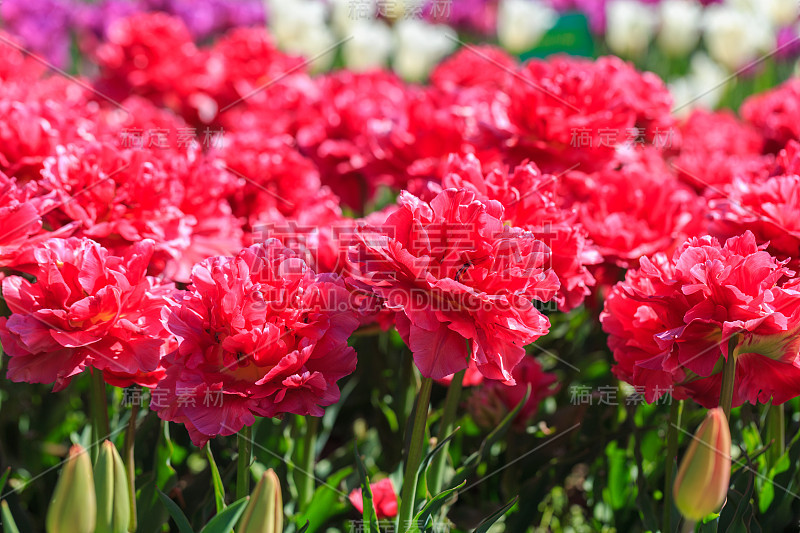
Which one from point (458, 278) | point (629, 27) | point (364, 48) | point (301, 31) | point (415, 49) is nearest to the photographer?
point (458, 278)

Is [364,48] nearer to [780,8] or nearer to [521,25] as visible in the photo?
[521,25]

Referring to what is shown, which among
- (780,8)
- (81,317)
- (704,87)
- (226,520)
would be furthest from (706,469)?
(780,8)

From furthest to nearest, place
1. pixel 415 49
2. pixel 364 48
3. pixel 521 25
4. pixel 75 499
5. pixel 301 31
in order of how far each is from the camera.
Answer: pixel 521 25 < pixel 415 49 < pixel 301 31 < pixel 364 48 < pixel 75 499

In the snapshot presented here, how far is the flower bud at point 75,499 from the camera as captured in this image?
88cm

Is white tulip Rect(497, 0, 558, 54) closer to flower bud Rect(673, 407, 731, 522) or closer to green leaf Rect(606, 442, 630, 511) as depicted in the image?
green leaf Rect(606, 442, 630, 511)

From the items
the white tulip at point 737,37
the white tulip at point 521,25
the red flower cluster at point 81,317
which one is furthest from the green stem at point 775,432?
the white tulip at point 521,25

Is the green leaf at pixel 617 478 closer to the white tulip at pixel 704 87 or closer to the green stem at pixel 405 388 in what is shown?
the green stem at pixel 405 388

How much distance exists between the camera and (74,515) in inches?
35.4

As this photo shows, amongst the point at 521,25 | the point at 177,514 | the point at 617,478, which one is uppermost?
the point at 177,514

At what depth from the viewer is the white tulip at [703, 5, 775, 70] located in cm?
473

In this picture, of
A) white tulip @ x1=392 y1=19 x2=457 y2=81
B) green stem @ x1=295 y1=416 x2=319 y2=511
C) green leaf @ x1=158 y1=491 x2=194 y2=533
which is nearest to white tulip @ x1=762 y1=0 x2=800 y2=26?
white tulip @ x1=392 y1=19 x2=457 y2=81

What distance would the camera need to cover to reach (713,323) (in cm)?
113

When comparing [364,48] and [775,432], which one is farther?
[364,48]

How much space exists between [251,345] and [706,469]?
622 millimetres
